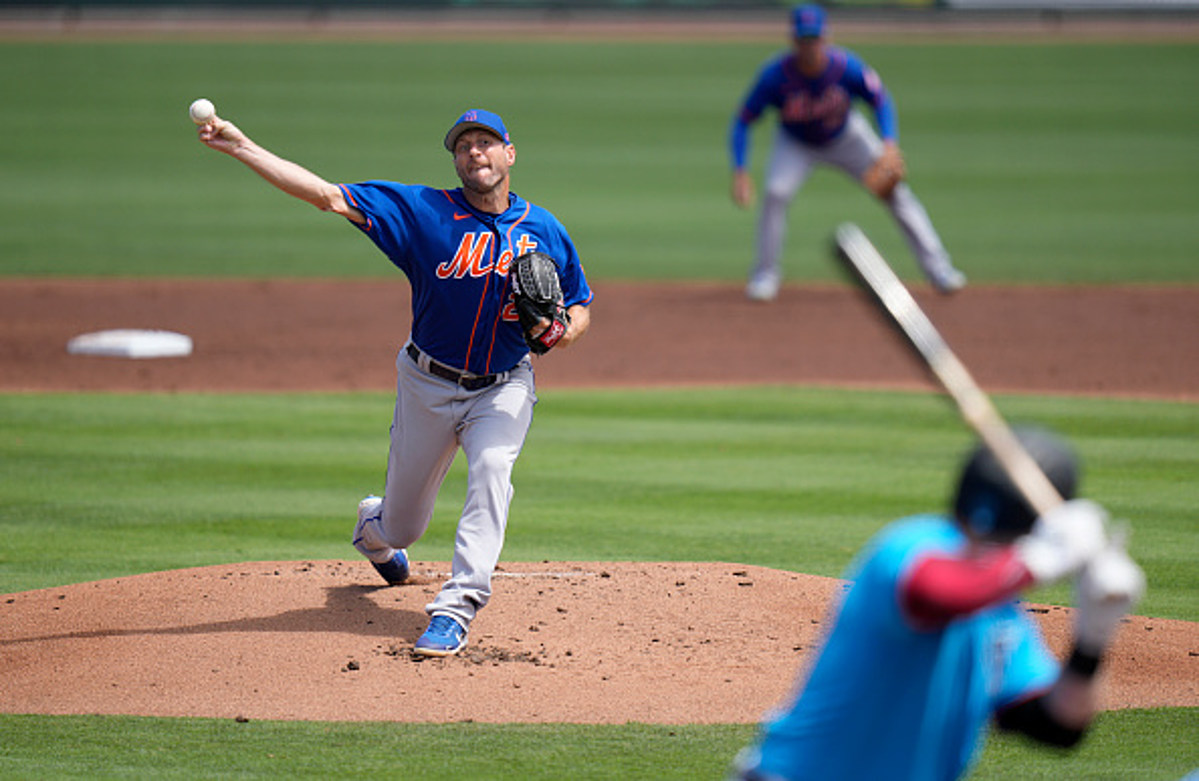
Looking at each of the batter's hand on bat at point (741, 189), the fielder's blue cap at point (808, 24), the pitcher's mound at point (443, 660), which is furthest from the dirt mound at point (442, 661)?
the batter's hand on bat at point (741, 189)

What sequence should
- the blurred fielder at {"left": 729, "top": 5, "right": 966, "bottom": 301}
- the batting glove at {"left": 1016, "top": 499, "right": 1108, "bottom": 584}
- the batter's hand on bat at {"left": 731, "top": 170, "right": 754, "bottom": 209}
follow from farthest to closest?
the batter's hand on bat at {"left": 731, "top": 170, "right": 754, "bottom": 209}, the blurred fielder at {"left": 729, "top": 5, "right": 966, "bottom": 301}, the batting glove at {"left": 1016, "top": 499, "right": 1108, "bottom": 584}

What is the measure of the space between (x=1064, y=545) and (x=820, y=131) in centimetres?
1177

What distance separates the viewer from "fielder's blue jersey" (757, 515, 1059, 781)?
2898 mm

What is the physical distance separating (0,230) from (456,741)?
53.3 ft

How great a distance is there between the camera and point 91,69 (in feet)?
111

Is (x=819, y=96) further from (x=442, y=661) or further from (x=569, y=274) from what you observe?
(x=442, y=661)

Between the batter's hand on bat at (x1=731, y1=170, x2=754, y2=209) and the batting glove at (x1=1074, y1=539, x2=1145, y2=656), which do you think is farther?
the batter's hand on bat at (x1=731, y1=170, x2=754, y2=209)

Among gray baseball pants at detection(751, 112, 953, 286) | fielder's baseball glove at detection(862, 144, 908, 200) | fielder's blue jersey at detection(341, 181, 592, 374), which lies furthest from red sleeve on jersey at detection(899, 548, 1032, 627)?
gray baseball pants at detection(751, 112, 953, 286)

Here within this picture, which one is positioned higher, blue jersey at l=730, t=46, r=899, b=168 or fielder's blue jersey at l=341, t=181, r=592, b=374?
blue jersey at l=730, t=46, r=899, b=168

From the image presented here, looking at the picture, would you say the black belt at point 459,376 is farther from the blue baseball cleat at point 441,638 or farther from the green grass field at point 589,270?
the green grass field at point 589,270

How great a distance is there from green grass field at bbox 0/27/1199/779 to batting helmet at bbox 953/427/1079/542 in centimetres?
211

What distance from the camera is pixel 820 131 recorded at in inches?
555

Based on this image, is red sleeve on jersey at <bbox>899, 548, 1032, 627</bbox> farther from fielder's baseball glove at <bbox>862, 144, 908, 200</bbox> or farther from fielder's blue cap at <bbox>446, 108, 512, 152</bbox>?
fielder's baseball glove at <bbox>862, 144, 908, 200</bbox>

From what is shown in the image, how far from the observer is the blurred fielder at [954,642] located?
2.72 metres
